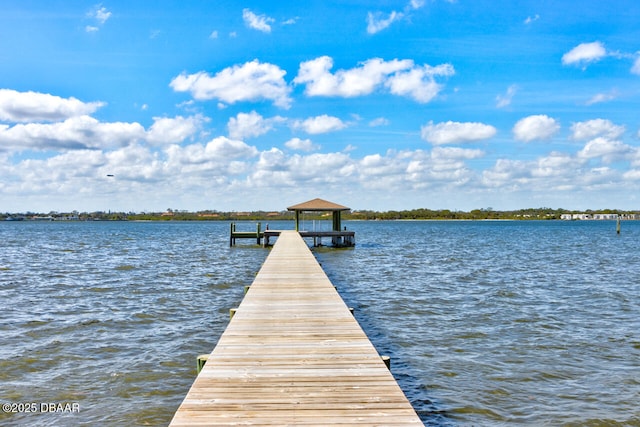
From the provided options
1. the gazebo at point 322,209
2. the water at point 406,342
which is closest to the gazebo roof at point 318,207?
the gazebo at point 322,209

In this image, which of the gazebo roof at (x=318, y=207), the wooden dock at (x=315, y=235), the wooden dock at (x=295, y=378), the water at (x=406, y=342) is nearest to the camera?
the wooden dock at (x=295, y=378)

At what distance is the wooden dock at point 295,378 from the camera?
13.8 ft

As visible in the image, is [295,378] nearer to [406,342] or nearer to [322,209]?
[406,342]

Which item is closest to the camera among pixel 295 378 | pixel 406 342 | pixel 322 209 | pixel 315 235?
pixel 295 378

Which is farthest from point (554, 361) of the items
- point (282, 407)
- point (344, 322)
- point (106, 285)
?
point (106, 285)

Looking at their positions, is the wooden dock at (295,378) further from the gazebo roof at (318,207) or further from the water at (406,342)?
the gazebo roof at (318,207)

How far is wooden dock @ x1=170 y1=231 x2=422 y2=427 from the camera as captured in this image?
13.8 ft

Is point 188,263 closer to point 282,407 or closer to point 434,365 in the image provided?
point 434,365

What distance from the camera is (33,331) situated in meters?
11.4

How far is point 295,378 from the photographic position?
516cm

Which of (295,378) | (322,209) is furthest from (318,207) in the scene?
(295,378)

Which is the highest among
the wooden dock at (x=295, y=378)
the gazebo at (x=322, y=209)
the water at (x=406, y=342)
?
the gazebo at (x=322, y=209)

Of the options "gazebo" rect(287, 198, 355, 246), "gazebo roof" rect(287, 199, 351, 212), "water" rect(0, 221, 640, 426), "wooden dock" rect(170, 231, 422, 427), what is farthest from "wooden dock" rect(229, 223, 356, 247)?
"wooden dock" rect(170, 231, 422, 427)

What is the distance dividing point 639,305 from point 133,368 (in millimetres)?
14308
